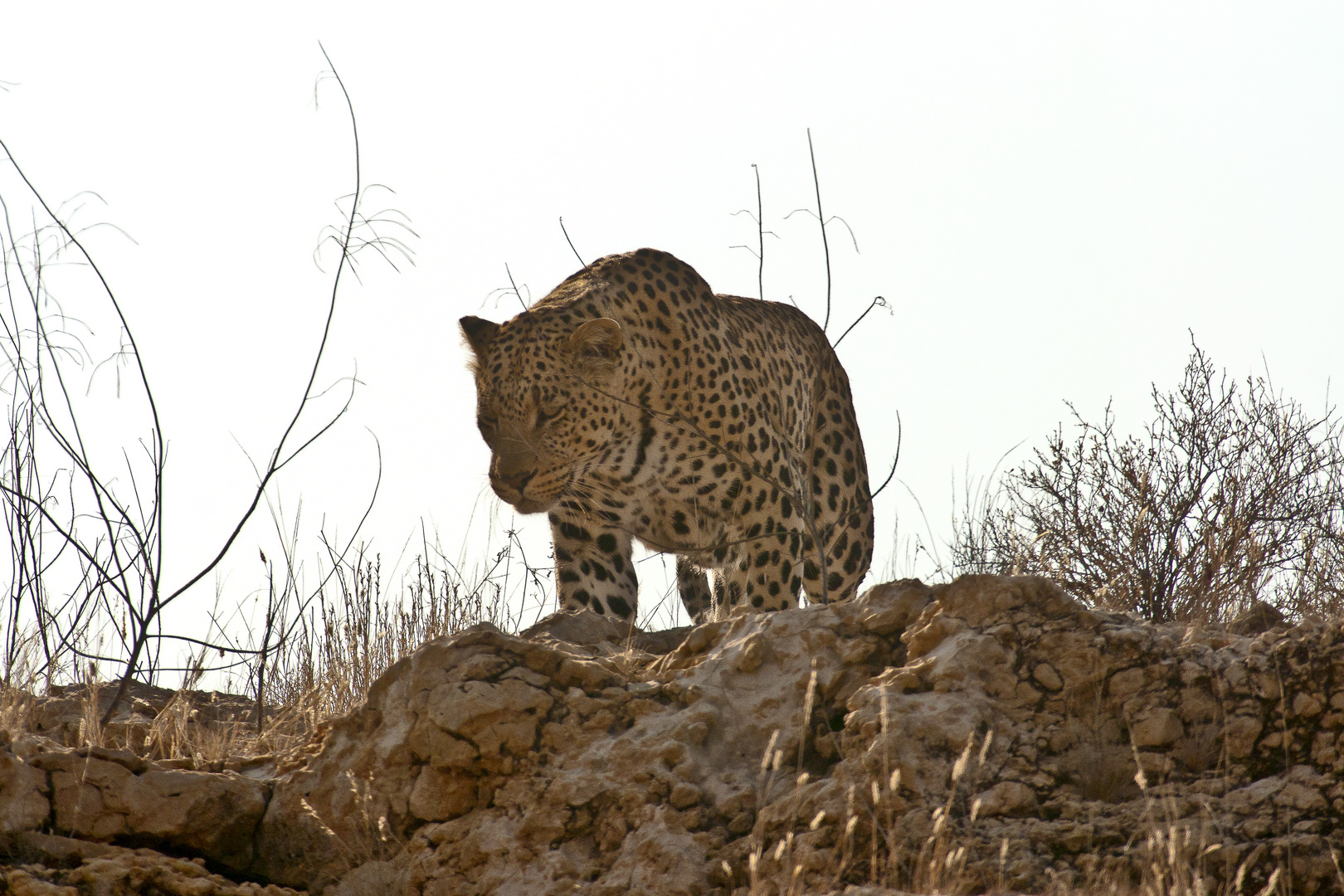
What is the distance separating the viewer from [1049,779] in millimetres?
3250

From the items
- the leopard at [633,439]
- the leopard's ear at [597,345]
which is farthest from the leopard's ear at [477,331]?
the leopard's ear at [597,345]

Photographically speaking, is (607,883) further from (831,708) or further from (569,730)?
(831,708)

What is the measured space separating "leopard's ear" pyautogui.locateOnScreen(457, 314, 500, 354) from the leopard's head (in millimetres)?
246

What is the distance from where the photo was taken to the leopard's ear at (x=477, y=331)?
693 cm

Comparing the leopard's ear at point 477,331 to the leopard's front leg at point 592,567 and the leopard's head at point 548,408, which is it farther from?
the leopard's front leg at point 592,567

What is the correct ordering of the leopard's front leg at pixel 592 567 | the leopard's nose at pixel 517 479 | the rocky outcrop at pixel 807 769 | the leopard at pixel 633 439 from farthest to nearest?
the leopard's front leg at pixel 592 567, the leopard at pixel 633 439, the leopard's nose at pixel 517 479, the rocky outcrop at pixel 807 769

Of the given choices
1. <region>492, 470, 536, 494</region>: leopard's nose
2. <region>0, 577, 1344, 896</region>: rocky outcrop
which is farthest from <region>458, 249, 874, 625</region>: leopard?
<region>0, 577, 1344, 896</region>: rocky outcrop

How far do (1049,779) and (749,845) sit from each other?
75 cm

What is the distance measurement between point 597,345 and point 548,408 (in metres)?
0.39

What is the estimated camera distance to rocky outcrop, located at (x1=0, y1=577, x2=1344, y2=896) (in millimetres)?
3070

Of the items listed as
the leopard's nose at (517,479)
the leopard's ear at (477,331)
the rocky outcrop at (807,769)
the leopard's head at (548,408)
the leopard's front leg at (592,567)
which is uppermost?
the leopard's ear at (477,331)

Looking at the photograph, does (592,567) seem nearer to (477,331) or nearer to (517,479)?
(517,479)

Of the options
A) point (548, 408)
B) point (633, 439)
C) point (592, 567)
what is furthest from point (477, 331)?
point (592, 567)

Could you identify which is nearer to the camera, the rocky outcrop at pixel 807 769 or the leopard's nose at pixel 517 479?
the rocky outcrop at pixel 807 769
